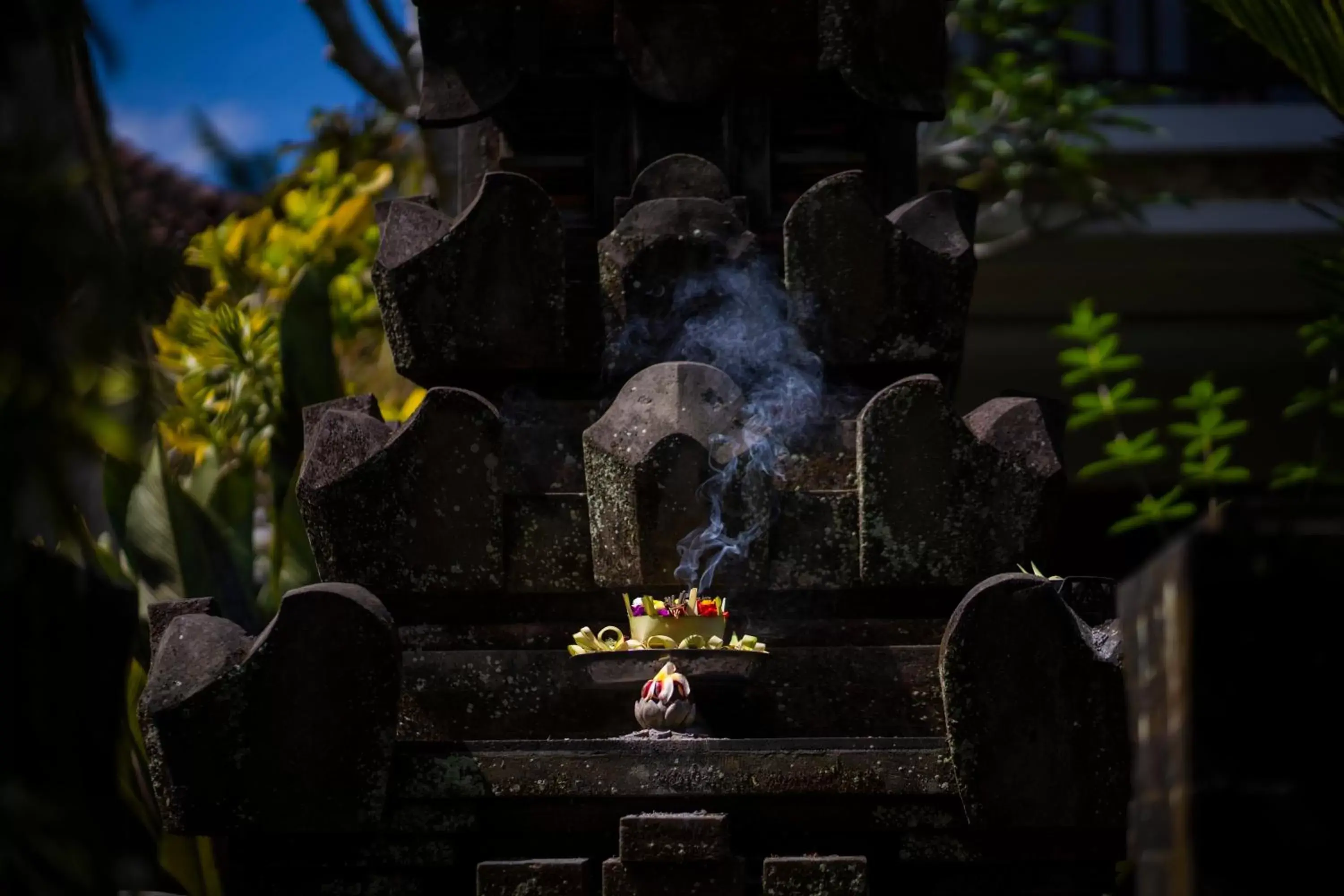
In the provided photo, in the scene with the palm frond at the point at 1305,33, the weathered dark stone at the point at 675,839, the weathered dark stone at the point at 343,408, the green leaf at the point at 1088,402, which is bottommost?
the weathered dark stone at the point at 675,839

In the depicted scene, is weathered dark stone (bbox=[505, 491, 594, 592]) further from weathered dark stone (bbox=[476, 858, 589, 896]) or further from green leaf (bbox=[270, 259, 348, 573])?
Answer: green leaf (bbox=[270, 259, 348, 573])

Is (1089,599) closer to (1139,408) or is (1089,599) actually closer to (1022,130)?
(1139,408)

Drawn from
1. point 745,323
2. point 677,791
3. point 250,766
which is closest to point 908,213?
point 745,323

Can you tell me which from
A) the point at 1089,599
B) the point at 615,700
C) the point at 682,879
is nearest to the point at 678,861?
the point at 682,879

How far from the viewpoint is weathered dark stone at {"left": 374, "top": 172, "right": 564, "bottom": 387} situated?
432 cm

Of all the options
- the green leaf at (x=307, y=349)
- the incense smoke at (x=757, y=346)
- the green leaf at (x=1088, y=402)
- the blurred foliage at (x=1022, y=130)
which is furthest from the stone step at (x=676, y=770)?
the blurred foliage at (x=1022, y=130)

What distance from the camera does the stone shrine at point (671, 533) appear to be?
352cm

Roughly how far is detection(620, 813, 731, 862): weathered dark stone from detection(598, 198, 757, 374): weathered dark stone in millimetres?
1383

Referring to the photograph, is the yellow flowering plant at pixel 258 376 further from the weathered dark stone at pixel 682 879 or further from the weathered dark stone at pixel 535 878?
the weathered dark stone at pixel 682 879

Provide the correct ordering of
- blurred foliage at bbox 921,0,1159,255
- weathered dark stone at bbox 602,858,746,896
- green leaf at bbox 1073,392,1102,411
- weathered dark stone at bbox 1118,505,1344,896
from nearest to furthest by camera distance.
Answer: weathered dark stone at bbox 1118,505,1344,896 → weathered dark stone at bbox 602,858,746,896 → green leaf at bbox 1073,392,1102,411 → blurred foliage at bbox 921,0,1159,255

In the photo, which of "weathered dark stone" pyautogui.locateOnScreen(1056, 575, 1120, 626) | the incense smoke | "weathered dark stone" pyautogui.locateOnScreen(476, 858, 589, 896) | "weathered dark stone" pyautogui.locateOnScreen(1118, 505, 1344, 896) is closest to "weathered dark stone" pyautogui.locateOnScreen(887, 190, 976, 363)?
the incense smoke

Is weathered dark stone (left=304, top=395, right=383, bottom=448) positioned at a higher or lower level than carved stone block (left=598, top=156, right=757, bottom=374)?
lower

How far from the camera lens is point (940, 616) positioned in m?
4.31

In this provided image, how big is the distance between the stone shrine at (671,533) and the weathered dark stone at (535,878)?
10 mm
